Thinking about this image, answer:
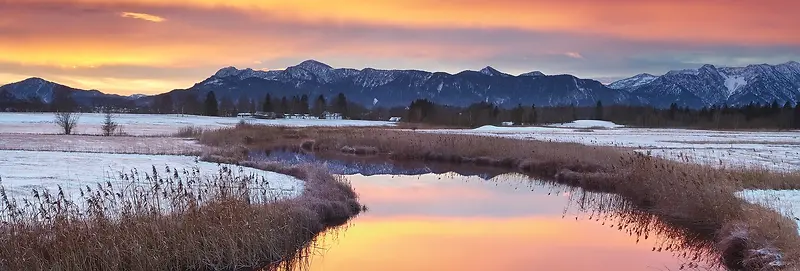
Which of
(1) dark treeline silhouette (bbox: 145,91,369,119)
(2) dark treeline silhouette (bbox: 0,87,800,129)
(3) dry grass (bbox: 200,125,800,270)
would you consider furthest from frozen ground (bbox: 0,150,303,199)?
(1) dark treeline silhouette (bbox: 145,91,369,119)

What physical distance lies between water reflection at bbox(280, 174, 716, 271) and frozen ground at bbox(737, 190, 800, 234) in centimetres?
205

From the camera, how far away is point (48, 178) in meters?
20.0

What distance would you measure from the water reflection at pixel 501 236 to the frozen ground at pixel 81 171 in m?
3.63

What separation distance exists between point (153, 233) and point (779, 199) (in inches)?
605

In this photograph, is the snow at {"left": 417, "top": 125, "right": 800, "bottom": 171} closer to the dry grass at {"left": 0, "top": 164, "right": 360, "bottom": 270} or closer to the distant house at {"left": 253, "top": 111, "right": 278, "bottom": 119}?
the dry grass at {"left": 0, "top": 164, "right": 360, "bottom": 270}

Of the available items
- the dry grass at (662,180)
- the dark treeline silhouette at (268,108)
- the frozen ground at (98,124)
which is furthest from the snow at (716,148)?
the dark treeline silhouette at (268,108)

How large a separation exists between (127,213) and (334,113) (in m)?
146

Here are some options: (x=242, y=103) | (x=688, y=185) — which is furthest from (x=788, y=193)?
(x=242, y=103)

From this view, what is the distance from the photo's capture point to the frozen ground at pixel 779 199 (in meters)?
15.0

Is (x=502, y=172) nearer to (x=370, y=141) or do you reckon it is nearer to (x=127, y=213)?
(x=370, y=141)

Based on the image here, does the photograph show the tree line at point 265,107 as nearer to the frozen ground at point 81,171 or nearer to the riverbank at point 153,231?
the frozen ground at point 81,171

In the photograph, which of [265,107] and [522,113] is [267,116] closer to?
[265,107]

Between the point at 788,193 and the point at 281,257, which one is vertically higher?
the point at 788,193

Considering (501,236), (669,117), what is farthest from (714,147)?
(669,117)
